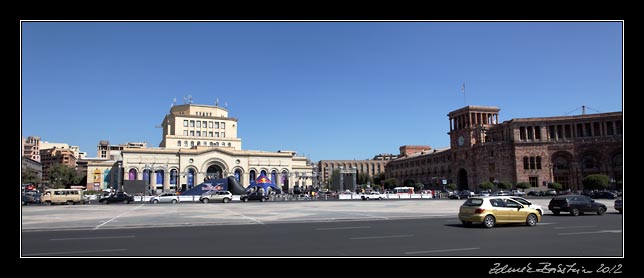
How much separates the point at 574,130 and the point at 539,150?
7.68 m

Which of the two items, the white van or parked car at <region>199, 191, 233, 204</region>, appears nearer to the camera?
the white van

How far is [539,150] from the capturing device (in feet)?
276

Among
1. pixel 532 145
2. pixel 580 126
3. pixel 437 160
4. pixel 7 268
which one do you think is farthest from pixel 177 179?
pixel 7 268

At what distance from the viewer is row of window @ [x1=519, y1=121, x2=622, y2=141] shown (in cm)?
8062

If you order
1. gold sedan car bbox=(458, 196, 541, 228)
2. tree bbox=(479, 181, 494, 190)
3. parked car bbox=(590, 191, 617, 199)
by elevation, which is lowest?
tree bbox=(479, 181, 494, 190)

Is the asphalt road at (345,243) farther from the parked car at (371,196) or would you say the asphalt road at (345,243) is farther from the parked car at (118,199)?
the parked car at (371,196)

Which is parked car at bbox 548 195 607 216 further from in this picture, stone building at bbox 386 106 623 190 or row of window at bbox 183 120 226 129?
row of window at bbox 183 120 226 129

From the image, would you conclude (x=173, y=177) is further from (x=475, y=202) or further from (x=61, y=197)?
(x=475, y=202)

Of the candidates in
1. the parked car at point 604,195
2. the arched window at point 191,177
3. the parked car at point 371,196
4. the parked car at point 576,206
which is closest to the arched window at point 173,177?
the arched window at point 191,177

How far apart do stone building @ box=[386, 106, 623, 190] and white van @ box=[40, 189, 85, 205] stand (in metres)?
71.5

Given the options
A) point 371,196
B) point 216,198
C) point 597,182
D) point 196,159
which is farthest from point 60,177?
point 597,182

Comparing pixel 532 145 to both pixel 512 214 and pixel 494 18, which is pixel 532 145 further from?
pixel 494 18

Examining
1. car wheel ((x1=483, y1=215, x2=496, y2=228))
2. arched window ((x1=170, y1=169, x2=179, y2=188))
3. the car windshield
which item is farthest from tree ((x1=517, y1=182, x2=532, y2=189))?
arched window ((x1=170, y1=169, x2=179, y2=188))

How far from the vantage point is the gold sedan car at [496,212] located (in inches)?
662
